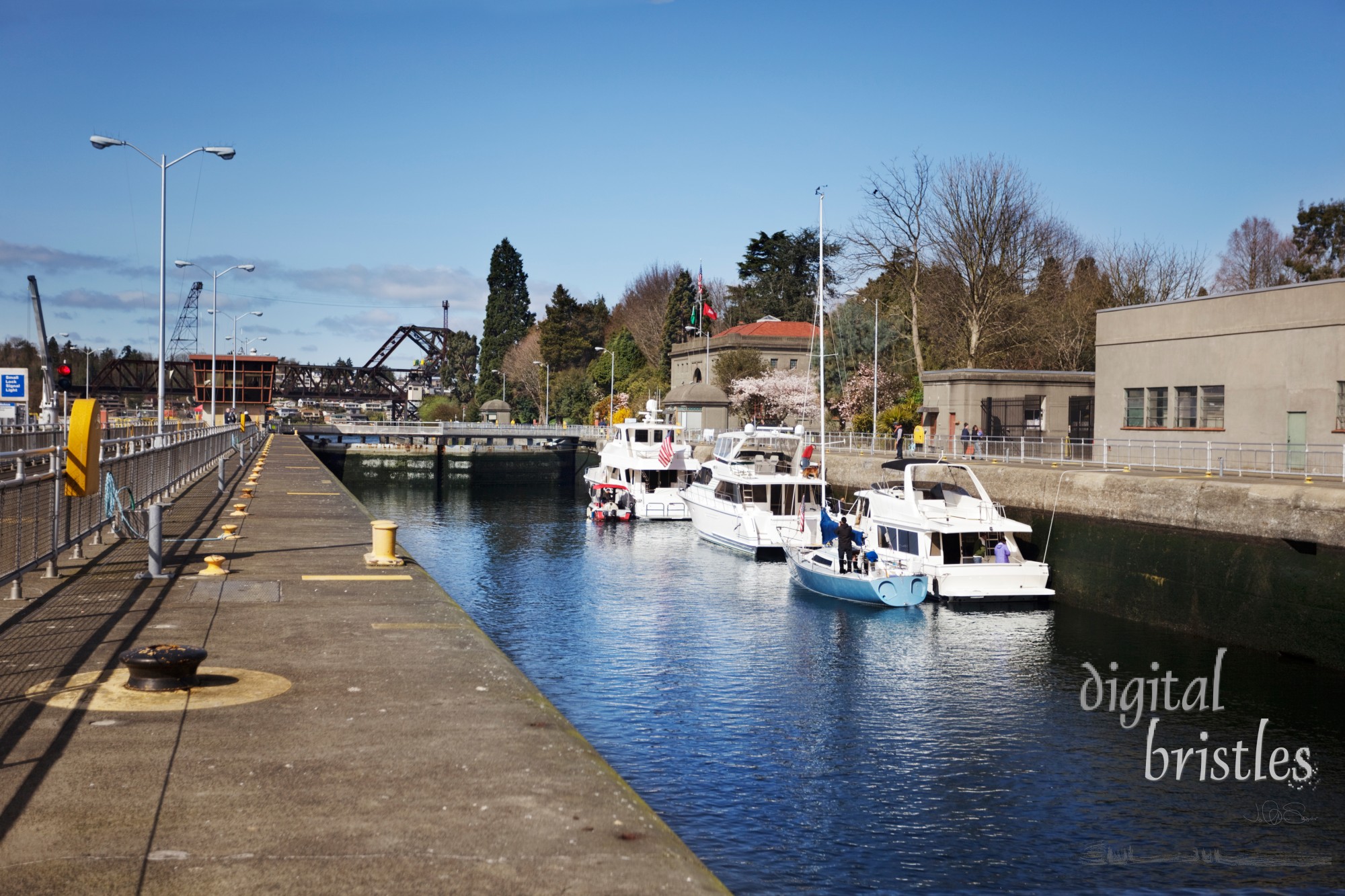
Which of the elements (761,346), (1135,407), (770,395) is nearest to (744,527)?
(1135,407)

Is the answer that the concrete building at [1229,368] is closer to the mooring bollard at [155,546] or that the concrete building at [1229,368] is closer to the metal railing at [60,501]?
the mooring bollard at [155,546]

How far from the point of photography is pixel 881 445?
199 feet

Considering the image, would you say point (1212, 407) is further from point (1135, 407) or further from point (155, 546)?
point (155, 546)

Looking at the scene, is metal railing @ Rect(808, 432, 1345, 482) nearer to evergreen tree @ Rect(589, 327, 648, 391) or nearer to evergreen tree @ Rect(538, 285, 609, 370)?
evergreen tree @ Rect(589, 327, 648, 391)

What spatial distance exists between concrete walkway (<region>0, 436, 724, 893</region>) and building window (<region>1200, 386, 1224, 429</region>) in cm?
3269

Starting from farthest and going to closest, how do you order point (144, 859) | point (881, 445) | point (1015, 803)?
point (881, 445) < point (1015, 803) < point (144, 859)

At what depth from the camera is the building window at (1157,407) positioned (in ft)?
138

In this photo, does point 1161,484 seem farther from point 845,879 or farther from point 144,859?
point 144,859

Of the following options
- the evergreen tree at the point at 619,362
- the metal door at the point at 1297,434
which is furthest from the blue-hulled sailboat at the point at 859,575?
the evergreen tree at the point at 619,362

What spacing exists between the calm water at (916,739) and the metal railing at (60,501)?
8.58 meters

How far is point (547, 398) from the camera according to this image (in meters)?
138

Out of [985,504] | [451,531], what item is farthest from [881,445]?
[985,504]

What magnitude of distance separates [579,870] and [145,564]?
14.6 m

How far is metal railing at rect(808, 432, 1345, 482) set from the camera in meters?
32.3
